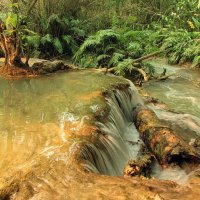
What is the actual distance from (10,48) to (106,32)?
4.80 meters

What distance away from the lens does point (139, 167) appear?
5.22 m

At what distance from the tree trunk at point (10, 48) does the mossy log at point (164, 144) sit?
4.27m

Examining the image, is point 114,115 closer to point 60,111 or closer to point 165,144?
point 60,111

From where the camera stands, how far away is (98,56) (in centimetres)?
1343

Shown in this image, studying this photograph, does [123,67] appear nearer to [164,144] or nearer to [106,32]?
[106,32]

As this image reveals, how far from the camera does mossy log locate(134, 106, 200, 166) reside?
5.67 metres

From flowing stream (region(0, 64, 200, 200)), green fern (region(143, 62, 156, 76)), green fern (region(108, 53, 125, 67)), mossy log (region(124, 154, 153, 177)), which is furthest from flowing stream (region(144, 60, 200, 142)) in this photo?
mossy log (region(124, 154, 153, 177))

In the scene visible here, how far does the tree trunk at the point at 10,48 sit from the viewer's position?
985 centimetres

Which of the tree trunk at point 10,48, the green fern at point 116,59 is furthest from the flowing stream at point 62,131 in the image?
the green fern at point 116,59

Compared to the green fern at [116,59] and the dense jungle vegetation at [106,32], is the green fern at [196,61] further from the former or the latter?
the green fern at [116,59]

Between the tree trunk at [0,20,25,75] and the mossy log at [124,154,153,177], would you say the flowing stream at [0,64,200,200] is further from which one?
the tree trunk at [0,20,25,75]

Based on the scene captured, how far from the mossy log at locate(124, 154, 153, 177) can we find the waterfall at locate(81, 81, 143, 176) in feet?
1.34

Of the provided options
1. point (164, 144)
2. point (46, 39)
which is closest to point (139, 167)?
point (164, 144)

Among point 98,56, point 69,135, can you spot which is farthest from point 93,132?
point 98,56
